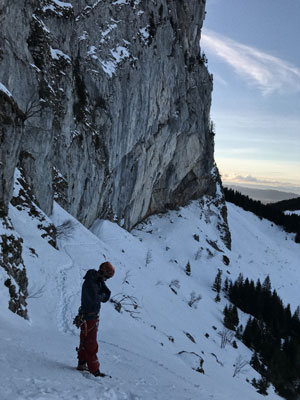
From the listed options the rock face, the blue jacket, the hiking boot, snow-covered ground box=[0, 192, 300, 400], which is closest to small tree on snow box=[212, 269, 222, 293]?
snow-covered ground box=[0, 192, 300, 400]

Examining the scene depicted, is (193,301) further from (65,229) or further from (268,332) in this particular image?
(268,332)

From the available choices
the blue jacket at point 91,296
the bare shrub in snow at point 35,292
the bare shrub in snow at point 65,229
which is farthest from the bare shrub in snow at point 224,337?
the blue jacket at point 91,296

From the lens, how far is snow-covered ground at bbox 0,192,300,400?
5762 millimetres

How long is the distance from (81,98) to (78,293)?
86.2 ft

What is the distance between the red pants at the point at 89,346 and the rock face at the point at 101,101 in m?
8.23

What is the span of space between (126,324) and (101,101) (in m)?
30.0

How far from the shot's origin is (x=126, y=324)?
51.9ft

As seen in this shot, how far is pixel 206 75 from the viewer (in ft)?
249

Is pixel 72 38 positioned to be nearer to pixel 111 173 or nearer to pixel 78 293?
pixel 111 173

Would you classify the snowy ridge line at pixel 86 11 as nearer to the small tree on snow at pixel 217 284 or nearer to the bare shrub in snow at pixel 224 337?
the bare shrub in snow at pixel 224 337

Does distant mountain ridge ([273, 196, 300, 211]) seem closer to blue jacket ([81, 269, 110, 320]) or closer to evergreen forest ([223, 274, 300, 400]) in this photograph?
evergreen forest ([223, 274, 300, 400])

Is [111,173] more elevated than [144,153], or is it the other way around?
[144,153]

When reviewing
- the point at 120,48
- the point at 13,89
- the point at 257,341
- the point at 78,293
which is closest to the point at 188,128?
the point at 120,48

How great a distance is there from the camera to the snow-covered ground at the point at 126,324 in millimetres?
5762
